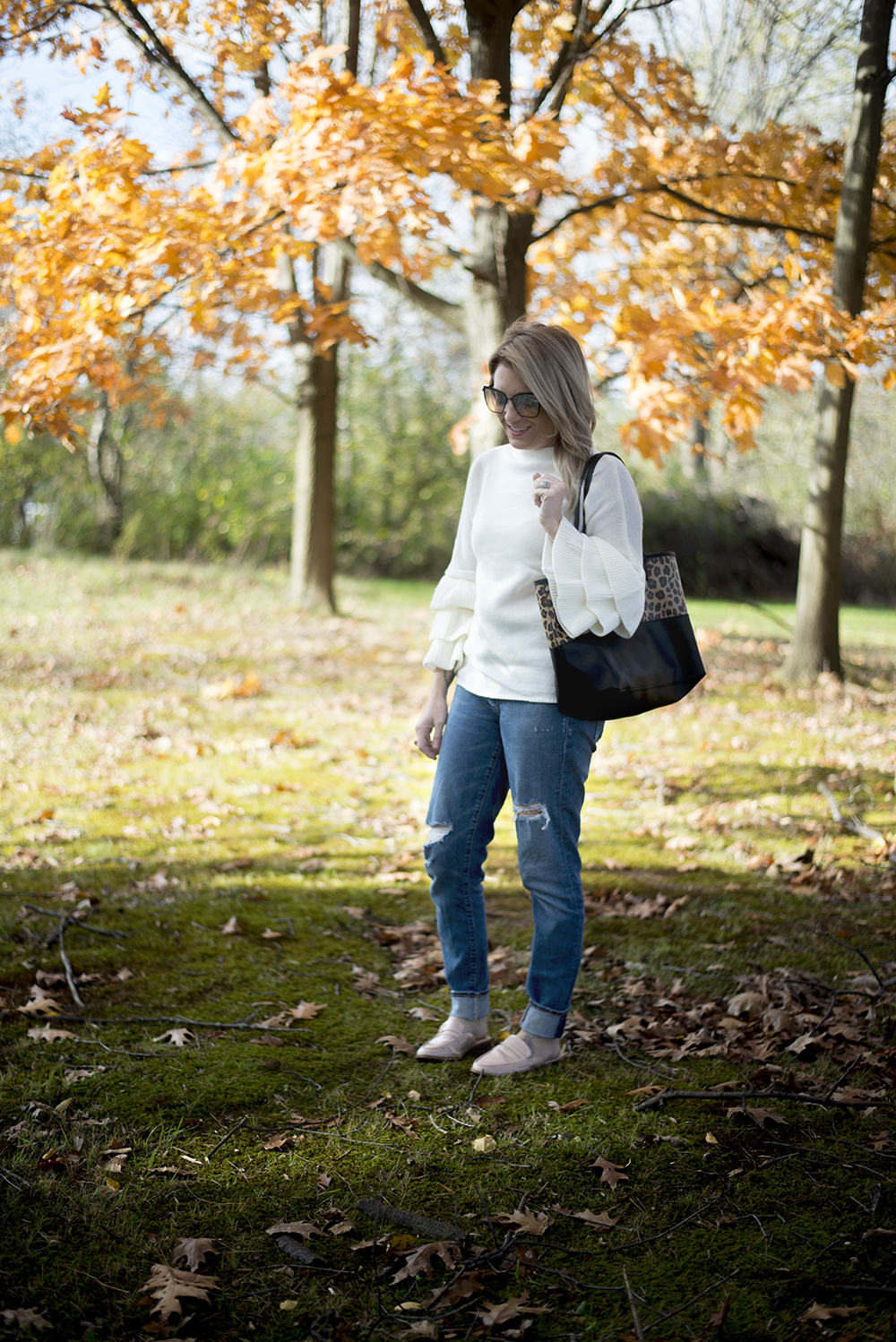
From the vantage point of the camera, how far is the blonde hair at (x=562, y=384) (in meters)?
2.73

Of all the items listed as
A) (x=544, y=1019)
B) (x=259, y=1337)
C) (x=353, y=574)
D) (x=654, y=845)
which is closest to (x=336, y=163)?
(x=654, y=845)

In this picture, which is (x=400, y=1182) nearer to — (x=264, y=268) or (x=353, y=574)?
(x=264, y=268)

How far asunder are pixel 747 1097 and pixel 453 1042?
86cm

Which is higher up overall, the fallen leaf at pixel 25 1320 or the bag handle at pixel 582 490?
the bag handle at pixel 582 490

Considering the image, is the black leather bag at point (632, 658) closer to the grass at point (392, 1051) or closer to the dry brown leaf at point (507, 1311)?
the grass at point (392, 1051)

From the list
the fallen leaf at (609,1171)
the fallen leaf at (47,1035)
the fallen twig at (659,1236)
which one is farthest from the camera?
the fallen leaf at (47,1035)

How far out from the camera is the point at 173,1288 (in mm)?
2086

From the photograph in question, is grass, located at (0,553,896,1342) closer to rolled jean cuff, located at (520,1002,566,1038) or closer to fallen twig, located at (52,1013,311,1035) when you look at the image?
fallen twig, located at (52,1013,311,1035)

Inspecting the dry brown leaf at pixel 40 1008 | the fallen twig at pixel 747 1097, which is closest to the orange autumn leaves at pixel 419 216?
the dry brown leaf at pixel 40 1008

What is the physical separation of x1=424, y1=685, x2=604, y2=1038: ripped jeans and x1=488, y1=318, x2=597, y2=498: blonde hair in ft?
2.17

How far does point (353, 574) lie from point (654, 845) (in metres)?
13.2

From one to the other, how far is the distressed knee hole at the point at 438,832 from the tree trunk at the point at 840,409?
18.3 ft

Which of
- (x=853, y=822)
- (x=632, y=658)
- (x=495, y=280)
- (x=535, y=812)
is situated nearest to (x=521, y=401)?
(x=632, y=658)

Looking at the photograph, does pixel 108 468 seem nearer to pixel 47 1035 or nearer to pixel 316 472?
pixel 316 472
